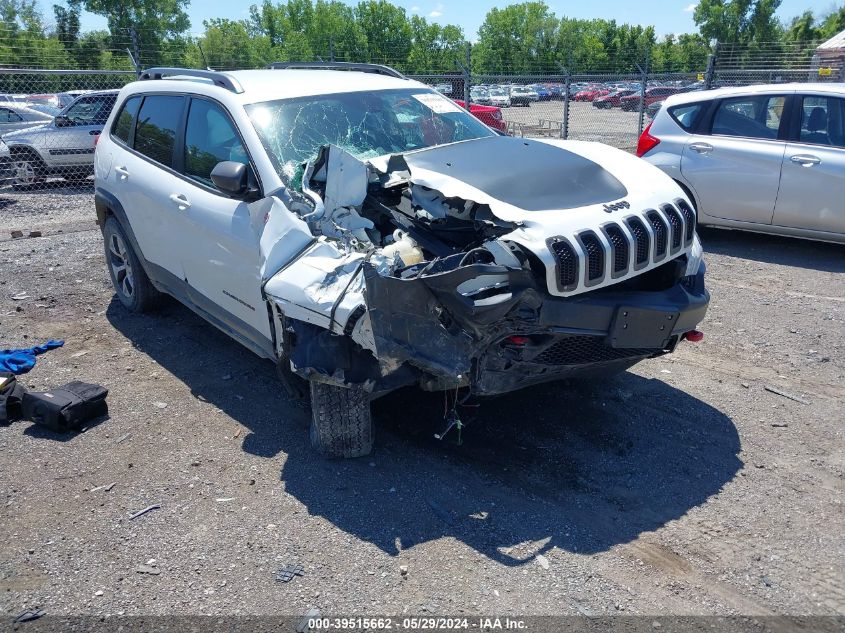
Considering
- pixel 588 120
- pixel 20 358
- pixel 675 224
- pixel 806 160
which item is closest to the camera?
pixel 675 224

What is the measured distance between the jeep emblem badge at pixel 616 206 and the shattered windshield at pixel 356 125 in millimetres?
1504

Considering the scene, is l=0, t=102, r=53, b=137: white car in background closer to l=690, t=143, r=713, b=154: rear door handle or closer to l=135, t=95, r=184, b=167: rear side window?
l=135, t=95, r=184, b=167: rear side window

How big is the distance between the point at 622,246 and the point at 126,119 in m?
4.22

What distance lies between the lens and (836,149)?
23.3 feet

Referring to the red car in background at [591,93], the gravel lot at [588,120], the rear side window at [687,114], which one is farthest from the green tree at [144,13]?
the rear side window at [687,114]

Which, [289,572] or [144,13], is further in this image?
[144,13]

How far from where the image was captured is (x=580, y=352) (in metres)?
3.55

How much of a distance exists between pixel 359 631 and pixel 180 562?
36.2 inches

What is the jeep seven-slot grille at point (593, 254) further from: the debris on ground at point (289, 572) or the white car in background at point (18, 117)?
the white car in background at point (18, 117)

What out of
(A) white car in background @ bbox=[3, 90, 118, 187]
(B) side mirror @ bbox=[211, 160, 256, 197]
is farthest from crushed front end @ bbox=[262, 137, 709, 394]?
(A) white car in background @ bbox=[3, 90, 118, 187]

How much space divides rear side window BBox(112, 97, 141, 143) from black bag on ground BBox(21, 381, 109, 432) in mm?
2224

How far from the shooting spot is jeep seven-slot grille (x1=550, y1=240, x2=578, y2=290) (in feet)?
10.7

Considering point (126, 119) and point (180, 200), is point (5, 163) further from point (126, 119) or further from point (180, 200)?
point (180, 200)

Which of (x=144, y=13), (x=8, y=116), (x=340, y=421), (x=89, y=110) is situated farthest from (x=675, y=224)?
(x=144, y=13)
